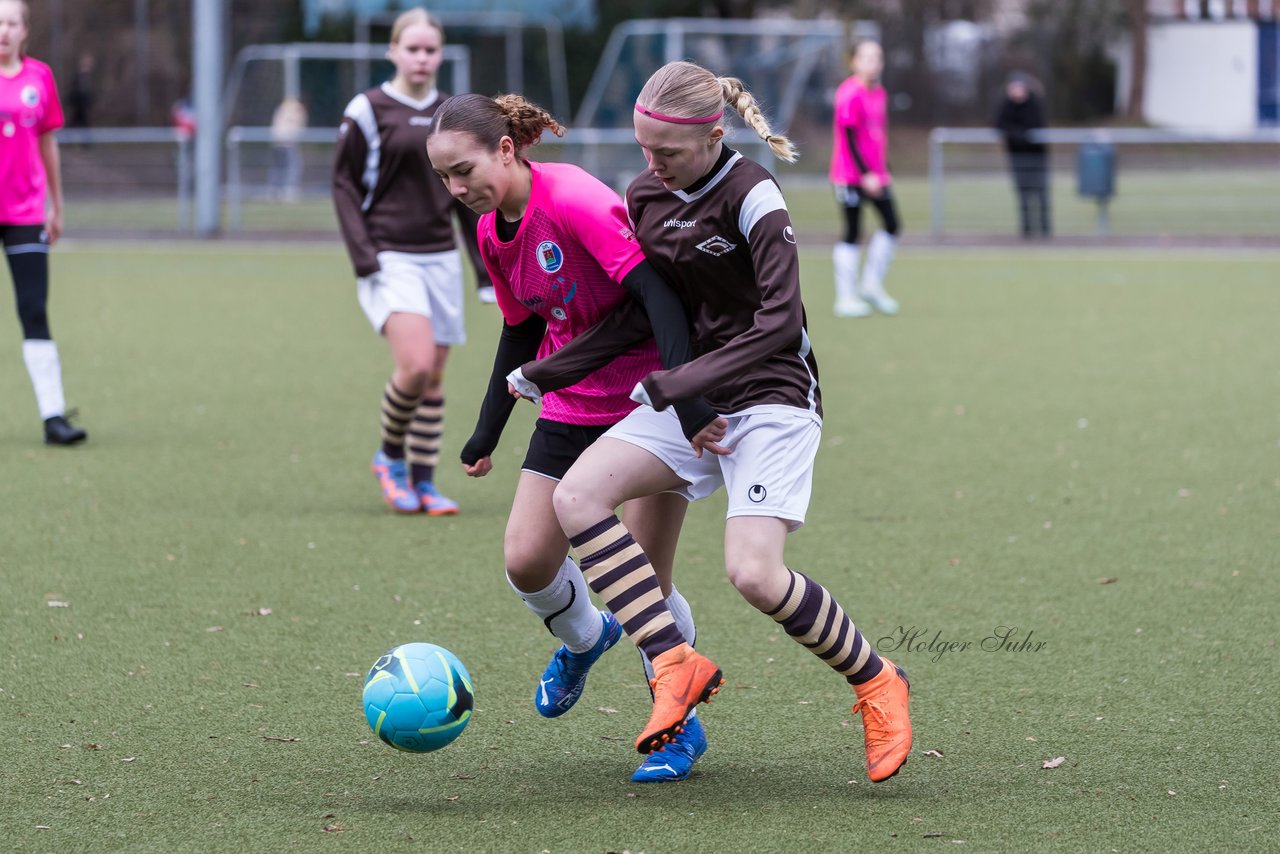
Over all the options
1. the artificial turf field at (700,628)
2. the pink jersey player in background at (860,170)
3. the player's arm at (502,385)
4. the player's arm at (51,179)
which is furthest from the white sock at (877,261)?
the player's arm at (502,385)

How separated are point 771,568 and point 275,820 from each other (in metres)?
1.22

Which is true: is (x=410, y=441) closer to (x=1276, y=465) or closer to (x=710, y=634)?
(x=710, y=634)

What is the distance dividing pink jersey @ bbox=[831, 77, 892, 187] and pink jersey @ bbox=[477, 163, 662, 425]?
33.0 feet

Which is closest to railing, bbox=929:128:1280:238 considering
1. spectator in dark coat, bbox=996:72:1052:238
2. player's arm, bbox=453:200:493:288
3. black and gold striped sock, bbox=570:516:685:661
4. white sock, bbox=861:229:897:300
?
spectator in dark coat, bbox=996:72:1052:238

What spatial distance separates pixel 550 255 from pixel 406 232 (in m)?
3.18

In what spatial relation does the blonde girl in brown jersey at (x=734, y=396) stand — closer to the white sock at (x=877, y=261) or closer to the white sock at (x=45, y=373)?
the white sock at (x=45, y=373)

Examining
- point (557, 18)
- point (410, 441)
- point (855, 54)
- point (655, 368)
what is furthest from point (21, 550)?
point (557, 18)

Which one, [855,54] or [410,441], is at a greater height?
[855,54]

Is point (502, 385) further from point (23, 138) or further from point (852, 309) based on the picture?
point (852, 309)

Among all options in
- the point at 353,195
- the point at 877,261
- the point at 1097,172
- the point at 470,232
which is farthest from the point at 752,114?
the point at 1097,172

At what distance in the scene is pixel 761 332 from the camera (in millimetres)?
3820

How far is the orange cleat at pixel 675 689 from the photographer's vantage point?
372 centimetres

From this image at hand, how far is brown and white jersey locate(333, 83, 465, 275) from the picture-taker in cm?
704

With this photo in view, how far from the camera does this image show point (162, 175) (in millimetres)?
24906
